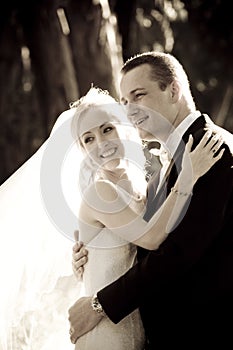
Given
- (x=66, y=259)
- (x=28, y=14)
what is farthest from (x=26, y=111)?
(x=66, y=259)

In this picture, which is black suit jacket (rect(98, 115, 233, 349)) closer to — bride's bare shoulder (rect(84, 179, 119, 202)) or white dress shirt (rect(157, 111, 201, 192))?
white dress shirt (rect(157, 111, 201, 192))

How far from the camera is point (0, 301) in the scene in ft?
10.8

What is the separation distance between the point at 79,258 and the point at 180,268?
19.0 inches

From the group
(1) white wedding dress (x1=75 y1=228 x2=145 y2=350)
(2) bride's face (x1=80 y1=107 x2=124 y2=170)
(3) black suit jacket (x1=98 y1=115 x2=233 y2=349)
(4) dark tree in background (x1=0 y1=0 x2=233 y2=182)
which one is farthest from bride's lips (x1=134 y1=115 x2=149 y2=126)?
(4) dark tree in background (x1=0 y1=0 x2=233 y2=182)

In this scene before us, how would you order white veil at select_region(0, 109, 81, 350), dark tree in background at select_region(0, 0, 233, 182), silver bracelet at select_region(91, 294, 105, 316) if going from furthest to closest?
dark tree in background at select_region(0, 0, 233, 182) → white veil at select_region(0, 109, 81, 350) → silver bracelet at select_region(91, 294, 105, 316)

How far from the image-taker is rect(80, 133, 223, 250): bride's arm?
9.14 feet

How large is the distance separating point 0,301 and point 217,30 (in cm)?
724

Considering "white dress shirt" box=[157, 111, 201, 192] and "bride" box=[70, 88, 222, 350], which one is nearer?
"bride" box=[70, 88, 222, 350]

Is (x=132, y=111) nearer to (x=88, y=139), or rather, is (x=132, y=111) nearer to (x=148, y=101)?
(x=148, y=101)

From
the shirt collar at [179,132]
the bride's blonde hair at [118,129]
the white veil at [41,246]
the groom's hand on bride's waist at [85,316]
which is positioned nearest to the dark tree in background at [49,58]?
the white veil at [41,246]

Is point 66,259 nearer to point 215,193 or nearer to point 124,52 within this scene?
point 215,193

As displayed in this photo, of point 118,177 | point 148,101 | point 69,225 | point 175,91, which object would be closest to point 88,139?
point 118,177

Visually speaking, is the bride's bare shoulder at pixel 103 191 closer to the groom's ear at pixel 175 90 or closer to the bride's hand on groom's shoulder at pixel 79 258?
the bride's hand on groom's shoulder at pixel 79 258

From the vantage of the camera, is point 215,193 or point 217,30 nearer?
point 215,193
